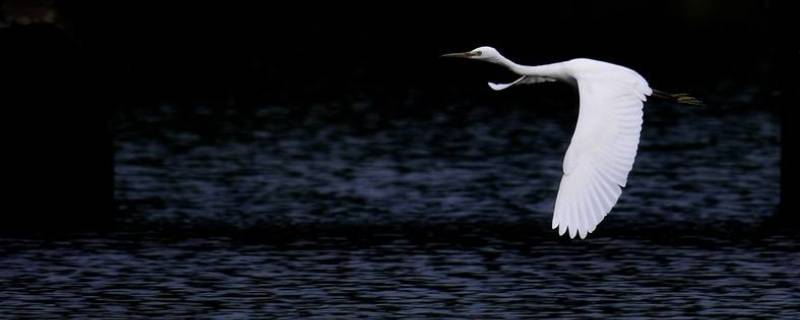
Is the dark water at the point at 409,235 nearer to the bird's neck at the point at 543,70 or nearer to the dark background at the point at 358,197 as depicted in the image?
the dark background at the point at 358,197

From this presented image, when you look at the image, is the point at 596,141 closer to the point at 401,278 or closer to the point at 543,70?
the point at 543,70

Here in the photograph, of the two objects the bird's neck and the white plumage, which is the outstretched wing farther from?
the bird's neck

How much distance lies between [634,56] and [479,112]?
11876 mm

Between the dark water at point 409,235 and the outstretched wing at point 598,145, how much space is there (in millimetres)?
1442

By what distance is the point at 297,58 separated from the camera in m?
43.1

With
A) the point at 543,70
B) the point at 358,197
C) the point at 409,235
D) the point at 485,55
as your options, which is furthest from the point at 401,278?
the point at 358,197

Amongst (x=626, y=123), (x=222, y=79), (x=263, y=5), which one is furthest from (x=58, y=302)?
(x=263, y=5)

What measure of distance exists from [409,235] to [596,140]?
5.38 metres

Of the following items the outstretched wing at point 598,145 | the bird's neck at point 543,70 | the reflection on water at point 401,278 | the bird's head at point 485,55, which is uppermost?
the bird's head at point 485,55

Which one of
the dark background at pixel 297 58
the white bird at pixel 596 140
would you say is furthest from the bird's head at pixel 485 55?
the dark background at pixel 297 58

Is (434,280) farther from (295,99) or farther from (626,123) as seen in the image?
(295,99)

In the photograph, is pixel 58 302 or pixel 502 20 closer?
pixel 58 302

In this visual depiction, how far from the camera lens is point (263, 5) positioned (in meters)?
51.6

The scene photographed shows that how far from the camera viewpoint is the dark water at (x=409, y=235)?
51.5 feet
